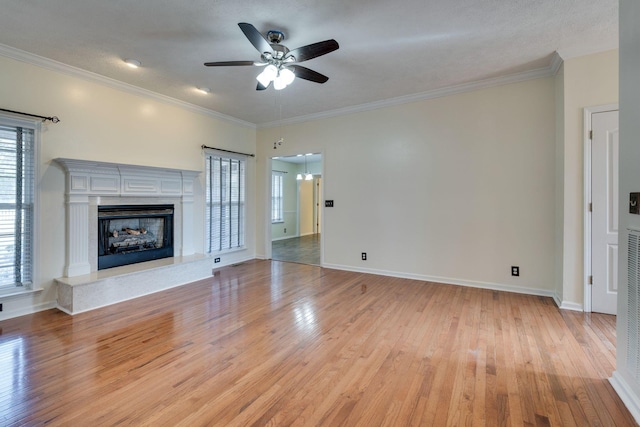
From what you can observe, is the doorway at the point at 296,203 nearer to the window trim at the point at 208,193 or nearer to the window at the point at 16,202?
the window trim at the point at 208,193

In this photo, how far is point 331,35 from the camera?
280cm

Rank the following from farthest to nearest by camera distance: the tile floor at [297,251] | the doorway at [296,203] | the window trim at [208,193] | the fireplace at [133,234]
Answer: the doorway at [296,203]
the tile floor at [297,251]
the window trim at [208,193]
the fireplace at [133,234]

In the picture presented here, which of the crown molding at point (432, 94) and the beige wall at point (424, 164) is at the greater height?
the crown molding at point (432, 94)

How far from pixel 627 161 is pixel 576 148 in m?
1.62

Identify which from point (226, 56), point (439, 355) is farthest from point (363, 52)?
point (439, 355)

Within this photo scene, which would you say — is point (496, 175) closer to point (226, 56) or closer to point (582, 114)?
point (582, 114)

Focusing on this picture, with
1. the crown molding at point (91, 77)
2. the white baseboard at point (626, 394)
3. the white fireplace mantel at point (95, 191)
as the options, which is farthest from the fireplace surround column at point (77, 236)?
the white baseboard at point (626, 394)

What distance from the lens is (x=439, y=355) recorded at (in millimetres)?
2283

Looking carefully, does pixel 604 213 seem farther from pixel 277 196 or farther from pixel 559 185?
pixel 277 196

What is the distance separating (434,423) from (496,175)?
3.33 metres

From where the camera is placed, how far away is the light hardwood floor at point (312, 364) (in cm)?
166

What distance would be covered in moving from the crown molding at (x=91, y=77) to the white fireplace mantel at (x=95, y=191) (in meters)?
1.07

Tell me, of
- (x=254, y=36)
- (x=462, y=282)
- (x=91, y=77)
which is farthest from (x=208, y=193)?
(x=462, y=282)

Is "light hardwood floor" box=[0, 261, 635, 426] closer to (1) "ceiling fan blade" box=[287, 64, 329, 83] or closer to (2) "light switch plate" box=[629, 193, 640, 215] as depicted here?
(2) "light switch plate" box=[629, 193, 640, 215]
